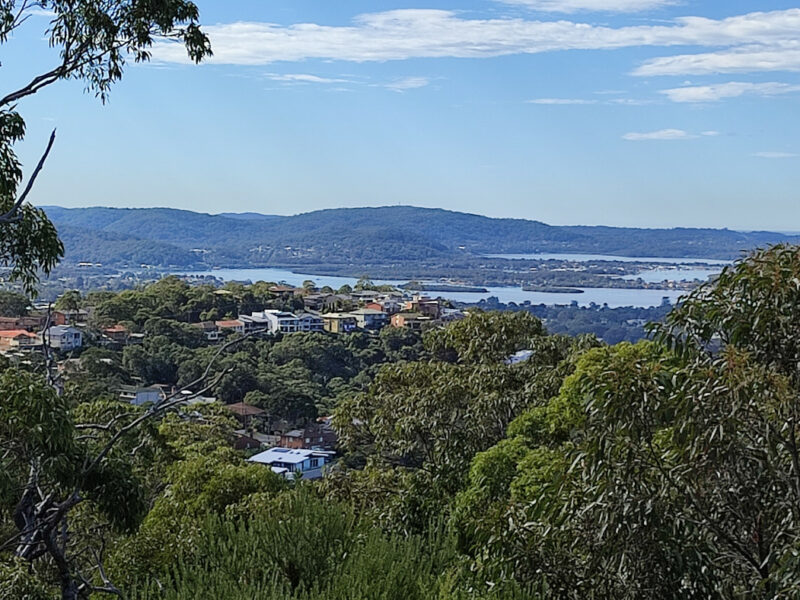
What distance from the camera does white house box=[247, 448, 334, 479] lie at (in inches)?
539

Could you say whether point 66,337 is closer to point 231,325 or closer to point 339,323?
point 231,325

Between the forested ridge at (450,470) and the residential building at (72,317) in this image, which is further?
the residential building at (72,317)

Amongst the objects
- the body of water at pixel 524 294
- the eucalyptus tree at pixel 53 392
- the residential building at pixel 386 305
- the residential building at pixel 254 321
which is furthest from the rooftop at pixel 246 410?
the eucalyptus tree at pixel 53 392

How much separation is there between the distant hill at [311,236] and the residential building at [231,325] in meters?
17.2

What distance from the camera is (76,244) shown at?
4550 centimetres

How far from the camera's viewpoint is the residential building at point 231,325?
28000mm

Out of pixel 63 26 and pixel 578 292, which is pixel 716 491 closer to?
pixel 63 26

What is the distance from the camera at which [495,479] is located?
7.05 meters

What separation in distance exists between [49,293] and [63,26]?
29331 mm

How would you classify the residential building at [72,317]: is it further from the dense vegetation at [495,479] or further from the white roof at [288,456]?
the dense vegetation at [495,479]

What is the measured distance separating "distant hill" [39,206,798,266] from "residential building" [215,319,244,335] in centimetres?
1719

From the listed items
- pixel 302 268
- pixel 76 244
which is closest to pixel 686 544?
pixel 76 244

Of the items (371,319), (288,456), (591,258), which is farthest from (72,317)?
(591,258)

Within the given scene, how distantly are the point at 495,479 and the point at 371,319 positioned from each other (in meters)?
24.6
